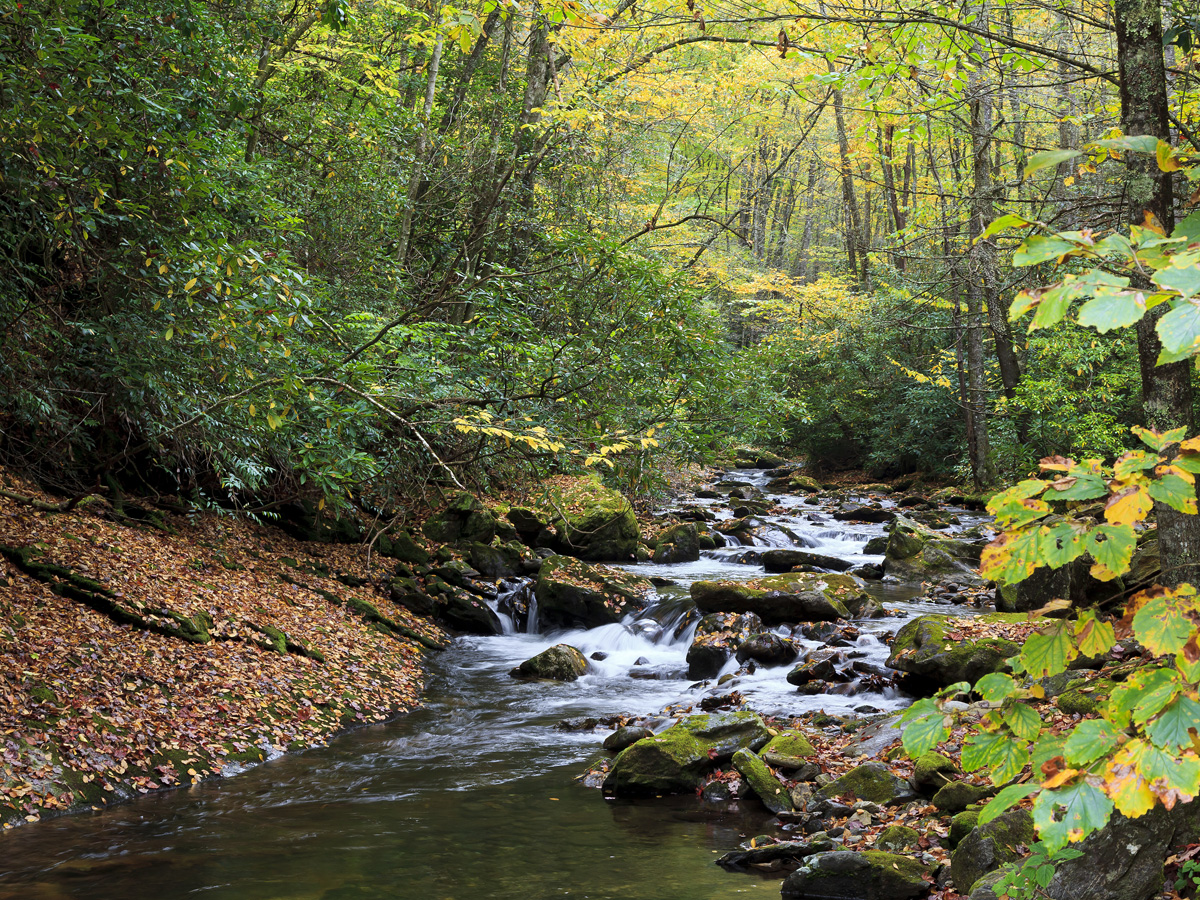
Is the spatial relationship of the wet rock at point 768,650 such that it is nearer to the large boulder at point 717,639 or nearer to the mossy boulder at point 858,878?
the large boulder at point 717,639

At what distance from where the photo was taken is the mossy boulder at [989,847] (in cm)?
434

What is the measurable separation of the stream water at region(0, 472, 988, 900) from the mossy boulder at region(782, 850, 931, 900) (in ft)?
0.73

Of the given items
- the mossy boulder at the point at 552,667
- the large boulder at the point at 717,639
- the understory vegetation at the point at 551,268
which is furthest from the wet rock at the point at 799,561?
the mossy boulder at the point at 552,667

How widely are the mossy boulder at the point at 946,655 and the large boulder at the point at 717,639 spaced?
215 cm

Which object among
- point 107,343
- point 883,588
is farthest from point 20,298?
point 883,588

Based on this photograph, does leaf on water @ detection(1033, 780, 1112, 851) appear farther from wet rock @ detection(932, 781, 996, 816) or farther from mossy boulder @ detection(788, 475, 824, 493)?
mossy boulder @ detection(788, 475, 824, 493)

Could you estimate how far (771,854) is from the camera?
5434 millimetres

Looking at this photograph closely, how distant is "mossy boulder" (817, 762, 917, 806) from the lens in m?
6.00

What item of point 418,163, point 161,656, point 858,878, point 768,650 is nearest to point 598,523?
point 768,650

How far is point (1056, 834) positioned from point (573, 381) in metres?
8.89

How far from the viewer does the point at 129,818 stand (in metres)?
5.89

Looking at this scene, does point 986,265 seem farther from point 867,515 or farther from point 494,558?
point 867,515

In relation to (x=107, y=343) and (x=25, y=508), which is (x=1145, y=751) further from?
(x=25, y=508)

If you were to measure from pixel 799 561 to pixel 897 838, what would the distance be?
10.2 m
